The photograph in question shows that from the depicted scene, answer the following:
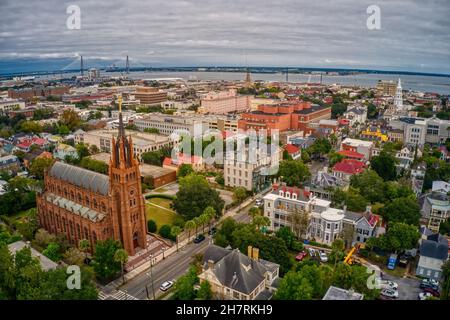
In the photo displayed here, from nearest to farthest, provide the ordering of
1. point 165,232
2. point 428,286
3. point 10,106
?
point 428,286 < point 165,232 < point 10,106

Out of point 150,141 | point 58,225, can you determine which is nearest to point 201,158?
point 150,141

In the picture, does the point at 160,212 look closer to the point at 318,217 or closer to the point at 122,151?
the point at 122,151

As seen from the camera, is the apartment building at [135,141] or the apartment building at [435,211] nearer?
the apartment building at [435,211]

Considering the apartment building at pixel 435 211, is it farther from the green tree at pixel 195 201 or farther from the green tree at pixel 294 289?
the green tree at pixel 195 201

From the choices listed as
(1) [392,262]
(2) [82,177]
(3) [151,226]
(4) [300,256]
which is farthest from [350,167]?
(2) [82,177]

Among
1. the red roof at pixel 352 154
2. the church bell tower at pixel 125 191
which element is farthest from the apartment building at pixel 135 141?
the red roof at pixel 352 154
